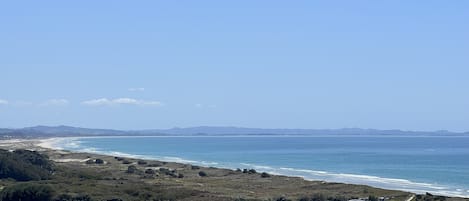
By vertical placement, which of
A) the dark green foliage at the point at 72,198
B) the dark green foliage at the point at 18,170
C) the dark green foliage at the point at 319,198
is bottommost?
the dark green foliage at the point at 72,198

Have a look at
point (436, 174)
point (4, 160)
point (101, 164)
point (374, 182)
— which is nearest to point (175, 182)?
point (4, 160)

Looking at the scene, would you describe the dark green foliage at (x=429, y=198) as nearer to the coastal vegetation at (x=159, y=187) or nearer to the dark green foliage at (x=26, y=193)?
the coastal vegetation at (x=159, y=187)

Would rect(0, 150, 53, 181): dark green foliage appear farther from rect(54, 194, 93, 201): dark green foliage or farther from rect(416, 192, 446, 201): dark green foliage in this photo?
rect(416, 192, 446, 201): dark green foliage

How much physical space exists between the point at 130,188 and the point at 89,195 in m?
5.19

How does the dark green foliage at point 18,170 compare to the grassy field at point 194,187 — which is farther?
the dark green foliage at point 18,170

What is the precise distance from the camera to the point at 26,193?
50.6 m

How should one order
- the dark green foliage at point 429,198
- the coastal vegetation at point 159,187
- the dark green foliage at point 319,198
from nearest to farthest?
the coastal vegetation at point 159,187, the dark green foliage at point 429,198, the dark green foliage at point 319,198

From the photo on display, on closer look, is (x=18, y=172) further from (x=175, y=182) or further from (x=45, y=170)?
(x=175, y=182)

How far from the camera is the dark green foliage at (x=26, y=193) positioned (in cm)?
5024

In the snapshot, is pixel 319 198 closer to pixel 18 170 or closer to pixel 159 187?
pixel 159 187

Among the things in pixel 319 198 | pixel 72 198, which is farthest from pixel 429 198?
pixel 72 198

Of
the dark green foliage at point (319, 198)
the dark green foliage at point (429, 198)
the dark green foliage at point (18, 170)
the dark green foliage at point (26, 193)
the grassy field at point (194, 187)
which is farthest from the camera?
the dark green foliage at point (18, 170)

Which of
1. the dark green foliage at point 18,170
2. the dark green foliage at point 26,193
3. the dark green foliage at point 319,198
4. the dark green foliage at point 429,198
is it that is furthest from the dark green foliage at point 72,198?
the dark green foliage at point 429,198

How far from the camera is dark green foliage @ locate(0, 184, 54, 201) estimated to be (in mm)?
50237
